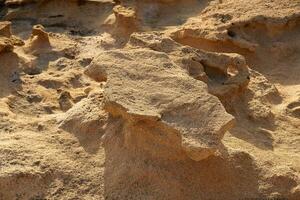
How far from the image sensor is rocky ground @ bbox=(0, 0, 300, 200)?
183 centimetres

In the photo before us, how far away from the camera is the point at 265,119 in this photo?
2271mm

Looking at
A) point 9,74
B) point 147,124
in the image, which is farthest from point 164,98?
point 9,74

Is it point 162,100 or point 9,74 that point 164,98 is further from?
point 9,74

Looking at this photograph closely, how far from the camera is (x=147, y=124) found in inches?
73.6

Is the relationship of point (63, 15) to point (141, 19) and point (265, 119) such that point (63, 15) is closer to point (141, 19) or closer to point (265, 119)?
point (141, 19)

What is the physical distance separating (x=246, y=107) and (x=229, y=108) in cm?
9

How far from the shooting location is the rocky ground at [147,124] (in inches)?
72.1

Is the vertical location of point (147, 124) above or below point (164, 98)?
below

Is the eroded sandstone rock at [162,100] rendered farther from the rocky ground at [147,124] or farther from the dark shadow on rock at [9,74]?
the dark shadow on rock at [9,74]

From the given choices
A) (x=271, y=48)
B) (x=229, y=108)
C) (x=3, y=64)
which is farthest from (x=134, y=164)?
(x=271, y=48)

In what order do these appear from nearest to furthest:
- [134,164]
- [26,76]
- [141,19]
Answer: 1. [134,164]
2. [26,76]
3. [141,19]

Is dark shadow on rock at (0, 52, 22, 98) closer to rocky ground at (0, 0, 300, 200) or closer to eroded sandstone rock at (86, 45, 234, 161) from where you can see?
rocky ground at (0, 0, 300, 200)

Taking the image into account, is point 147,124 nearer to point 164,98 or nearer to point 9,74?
point 164,98

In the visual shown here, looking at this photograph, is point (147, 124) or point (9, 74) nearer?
point (147, 124)
